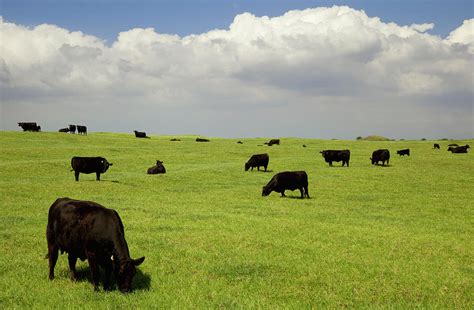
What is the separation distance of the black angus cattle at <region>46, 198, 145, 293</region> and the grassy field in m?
0.49

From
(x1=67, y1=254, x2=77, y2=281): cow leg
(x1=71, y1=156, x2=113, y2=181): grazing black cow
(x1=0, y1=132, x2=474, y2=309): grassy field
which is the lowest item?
(x1=0, y1=132, x2=474, y2=309): grassy field

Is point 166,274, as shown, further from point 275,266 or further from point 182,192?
point 182,192

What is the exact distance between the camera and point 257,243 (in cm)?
1453

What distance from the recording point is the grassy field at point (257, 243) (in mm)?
9492

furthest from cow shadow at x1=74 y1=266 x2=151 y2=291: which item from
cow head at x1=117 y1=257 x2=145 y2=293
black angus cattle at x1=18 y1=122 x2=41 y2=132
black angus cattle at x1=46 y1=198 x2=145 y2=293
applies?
black angus cattle at x1=18 y1=122 x2=41 y2=132

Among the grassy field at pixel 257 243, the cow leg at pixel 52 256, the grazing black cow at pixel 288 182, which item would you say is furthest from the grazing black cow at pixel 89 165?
the cow leg at pixel 52 256

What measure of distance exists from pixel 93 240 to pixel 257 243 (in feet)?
21.9

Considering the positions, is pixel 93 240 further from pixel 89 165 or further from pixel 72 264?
pixel 89 165

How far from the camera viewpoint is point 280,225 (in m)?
18.0

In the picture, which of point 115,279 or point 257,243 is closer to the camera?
point 115,279

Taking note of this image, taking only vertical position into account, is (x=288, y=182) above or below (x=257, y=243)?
above

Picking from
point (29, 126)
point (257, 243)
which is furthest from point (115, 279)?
point (29, 126)

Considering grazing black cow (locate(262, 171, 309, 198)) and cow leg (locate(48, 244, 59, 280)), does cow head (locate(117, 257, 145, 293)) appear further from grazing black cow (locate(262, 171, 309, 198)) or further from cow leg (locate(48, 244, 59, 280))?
grazing black cow (locate(262, 171, 309, 198))

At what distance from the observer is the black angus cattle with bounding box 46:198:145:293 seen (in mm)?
9070
